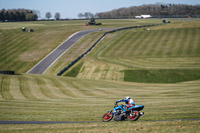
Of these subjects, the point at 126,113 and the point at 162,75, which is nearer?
the point at 126,113

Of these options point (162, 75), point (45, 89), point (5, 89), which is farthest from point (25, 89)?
point (162, 75)

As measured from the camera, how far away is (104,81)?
52594 millimetres

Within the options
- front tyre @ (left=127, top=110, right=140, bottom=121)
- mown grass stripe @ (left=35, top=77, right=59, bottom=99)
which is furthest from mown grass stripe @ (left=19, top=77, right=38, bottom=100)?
front tyre @ (left=127, top=110, right=140, bottom=121)

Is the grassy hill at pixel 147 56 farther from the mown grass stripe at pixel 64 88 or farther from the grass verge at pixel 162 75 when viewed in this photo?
the mown grass stripe at pixel 64 88

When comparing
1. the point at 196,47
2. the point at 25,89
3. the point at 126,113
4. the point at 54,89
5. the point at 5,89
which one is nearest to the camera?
the point at 126,113

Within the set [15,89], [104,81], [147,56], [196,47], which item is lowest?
[104,81]

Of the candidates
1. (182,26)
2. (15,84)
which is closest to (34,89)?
(15,84)

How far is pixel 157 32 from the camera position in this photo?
340 feet

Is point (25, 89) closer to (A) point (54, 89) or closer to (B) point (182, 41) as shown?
(A) point (54, 89)

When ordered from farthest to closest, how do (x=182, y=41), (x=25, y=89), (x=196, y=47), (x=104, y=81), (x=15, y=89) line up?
(x=182, y=41)
(x=196, y=47)
(x=104, y=81)
(x=25, y=89)
(x=15, y=89)

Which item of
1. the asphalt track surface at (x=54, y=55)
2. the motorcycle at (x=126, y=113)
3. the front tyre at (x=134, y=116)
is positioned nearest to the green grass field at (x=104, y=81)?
the front tyre at (x=134, y=116)

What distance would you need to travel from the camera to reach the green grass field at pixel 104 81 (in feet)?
64.3

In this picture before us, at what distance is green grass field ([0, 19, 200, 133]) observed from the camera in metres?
19.6

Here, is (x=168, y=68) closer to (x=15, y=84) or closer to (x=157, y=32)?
(x=15, y=84)
